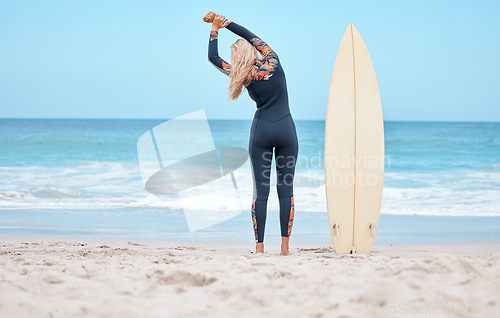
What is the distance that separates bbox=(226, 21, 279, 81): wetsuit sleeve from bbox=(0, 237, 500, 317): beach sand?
3.46 feet

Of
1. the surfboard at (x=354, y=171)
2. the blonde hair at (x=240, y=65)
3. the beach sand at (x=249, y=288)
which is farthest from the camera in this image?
the surfboard at (x=354, y=171)

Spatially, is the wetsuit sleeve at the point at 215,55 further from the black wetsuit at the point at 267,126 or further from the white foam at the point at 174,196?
the white foam at the point at 174,196

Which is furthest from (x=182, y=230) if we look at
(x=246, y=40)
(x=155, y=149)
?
(x=155, y=149)

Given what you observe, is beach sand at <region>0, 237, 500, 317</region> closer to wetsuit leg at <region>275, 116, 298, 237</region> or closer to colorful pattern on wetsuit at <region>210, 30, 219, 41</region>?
wetsuit leg at <region>275, 116, 298, 237</region>

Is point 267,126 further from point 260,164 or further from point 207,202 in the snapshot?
point 207,202

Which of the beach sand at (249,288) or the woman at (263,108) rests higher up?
the woman at (263,108)

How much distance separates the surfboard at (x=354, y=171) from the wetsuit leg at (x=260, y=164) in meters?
0.45

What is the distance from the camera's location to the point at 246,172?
9.87 m

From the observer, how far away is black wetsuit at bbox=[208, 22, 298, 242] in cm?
270

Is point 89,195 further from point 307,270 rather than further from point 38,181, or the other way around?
point 307,270

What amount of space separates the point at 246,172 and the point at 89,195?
3.74 meters

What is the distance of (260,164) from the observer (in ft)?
8.95

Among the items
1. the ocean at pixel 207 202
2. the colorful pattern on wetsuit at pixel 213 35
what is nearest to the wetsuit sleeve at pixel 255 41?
the colorful pattern on wetsuit at pixel 213 35

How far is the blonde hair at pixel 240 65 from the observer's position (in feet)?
8.76
